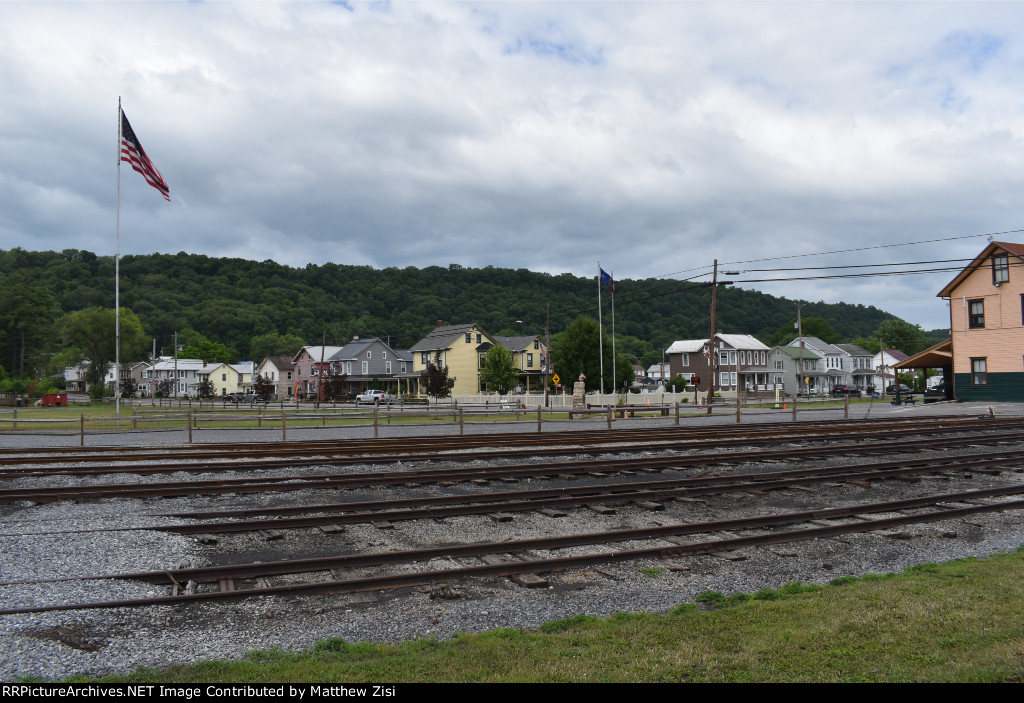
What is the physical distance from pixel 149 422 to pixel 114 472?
25.5 meters

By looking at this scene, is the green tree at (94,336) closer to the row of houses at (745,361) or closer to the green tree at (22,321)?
the green tree at (22,321)

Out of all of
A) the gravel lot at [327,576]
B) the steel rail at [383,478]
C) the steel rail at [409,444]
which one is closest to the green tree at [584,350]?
the steel rail at [409,444]

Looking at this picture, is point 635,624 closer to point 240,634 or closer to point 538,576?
point 538,576

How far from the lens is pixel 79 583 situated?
812 centimetres

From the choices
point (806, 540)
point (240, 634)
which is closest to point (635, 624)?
point (240, 634)

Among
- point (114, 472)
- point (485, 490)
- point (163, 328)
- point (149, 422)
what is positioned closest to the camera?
point (485, 490)

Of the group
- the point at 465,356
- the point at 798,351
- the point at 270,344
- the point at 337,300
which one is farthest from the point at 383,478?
the point at 337,300

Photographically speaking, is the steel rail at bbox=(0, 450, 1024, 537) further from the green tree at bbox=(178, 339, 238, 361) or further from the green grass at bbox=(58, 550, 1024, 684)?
the green tree at bbox=(178, 339, 238, 361)

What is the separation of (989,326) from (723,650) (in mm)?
55537

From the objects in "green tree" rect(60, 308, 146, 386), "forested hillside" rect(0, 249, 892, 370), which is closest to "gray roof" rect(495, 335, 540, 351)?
"forested hillside" rect(0, 249, 892, 370)

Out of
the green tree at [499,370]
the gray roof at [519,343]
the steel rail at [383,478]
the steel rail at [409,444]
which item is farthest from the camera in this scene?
the gray roof at [519,343]

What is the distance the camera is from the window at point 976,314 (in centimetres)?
5109

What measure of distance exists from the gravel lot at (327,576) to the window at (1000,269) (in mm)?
45638

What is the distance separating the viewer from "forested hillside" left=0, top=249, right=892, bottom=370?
13788 cm
